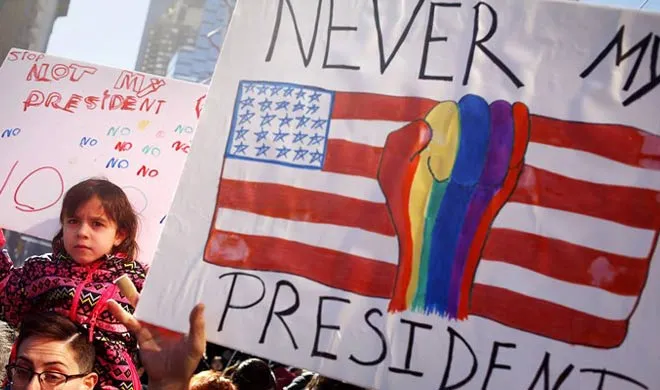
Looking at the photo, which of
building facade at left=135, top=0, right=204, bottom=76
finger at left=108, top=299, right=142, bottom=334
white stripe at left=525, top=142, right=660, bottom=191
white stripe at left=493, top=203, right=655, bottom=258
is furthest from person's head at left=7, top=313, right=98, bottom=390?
building facade at left=135, top=0, right=204, bottom=76

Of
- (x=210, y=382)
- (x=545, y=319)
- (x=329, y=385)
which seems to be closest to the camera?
(x=545, y=319)

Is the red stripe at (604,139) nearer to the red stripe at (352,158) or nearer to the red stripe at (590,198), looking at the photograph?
the red stripe at (590,198)

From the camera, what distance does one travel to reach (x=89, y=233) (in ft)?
7.52

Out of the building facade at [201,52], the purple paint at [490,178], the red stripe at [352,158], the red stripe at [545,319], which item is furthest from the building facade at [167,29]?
the red stripe at [545,319]

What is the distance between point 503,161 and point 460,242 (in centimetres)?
21

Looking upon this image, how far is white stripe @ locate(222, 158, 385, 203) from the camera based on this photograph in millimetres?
1798

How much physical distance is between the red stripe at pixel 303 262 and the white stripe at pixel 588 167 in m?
0.42

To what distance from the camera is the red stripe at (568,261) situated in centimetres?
165

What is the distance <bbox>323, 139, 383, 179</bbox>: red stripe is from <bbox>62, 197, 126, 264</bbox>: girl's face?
0.86m

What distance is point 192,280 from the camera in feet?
5.90

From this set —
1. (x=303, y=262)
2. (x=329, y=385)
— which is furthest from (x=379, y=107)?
(x=329, y=385)

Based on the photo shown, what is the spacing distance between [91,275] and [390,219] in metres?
0.98

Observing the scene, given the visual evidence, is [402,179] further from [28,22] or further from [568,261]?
[28,22]

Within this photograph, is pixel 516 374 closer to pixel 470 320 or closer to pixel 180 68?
pixel 470 320
